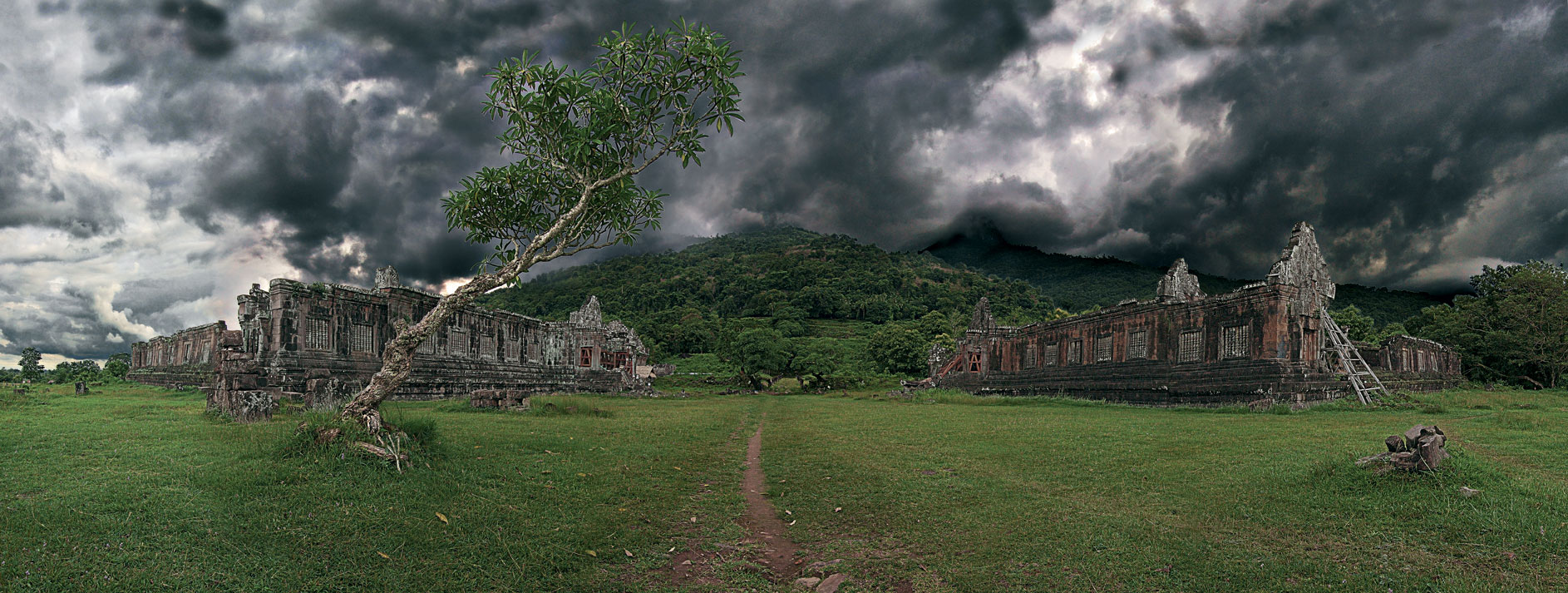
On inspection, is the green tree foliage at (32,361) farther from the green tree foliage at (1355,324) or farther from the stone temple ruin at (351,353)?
the green tree foliage at (1355,324)

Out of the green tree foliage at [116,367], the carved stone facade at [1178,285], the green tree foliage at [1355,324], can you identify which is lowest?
the green tree foliage at [116,367]

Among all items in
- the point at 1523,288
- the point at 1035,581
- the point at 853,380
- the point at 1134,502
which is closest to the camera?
the point at 1035,581

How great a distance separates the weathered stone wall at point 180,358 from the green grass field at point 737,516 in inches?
1195

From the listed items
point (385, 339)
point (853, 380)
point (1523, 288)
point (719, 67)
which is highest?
point (719, 67)

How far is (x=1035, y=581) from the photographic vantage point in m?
5.64

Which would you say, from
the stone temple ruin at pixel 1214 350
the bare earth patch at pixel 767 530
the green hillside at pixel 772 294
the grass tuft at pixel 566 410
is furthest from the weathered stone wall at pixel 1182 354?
the green hillside at pixel 772 294

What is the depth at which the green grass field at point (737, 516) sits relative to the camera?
521 centimetres

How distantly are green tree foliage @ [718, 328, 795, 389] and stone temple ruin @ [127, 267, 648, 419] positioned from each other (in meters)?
10.8

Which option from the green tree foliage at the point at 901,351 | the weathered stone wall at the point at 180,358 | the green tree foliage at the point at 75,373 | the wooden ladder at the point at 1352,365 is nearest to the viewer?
the wooden ladder at the point at 1352,365

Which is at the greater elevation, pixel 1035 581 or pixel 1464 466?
pixel 1464 466

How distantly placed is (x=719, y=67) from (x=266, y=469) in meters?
8.20

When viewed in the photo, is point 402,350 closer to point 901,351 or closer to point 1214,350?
point 1214,350

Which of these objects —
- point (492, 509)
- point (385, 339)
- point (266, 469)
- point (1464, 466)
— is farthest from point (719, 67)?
point (385, 339)

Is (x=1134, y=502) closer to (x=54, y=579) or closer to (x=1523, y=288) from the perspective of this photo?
(x=54, y=579)
